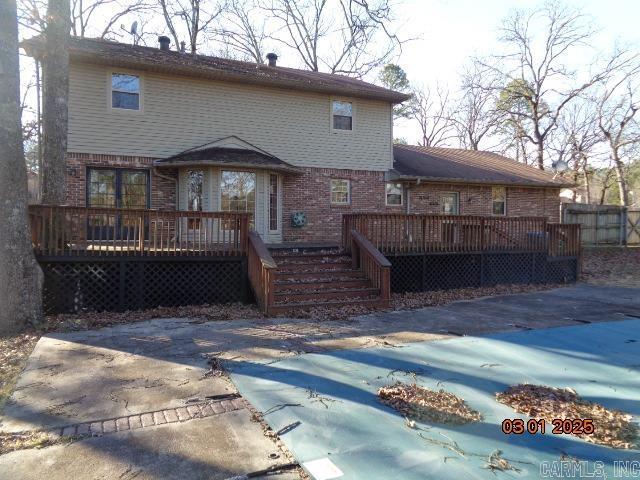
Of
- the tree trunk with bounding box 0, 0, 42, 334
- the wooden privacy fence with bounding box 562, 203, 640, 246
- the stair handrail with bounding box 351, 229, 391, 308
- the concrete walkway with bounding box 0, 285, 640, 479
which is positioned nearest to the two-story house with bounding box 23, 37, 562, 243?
the stair handrail with bounding box 351, 229, 391, 308

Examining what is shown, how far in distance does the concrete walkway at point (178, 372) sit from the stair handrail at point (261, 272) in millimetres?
535

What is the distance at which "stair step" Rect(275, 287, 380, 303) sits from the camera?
809cm

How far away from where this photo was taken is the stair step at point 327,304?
7711mm

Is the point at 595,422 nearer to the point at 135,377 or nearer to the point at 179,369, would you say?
the point at 179,369

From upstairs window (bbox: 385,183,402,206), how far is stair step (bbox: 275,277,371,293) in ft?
21.2

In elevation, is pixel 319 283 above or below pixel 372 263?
below

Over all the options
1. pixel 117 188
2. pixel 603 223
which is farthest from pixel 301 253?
pixel 603 223

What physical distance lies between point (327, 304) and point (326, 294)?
31 cm

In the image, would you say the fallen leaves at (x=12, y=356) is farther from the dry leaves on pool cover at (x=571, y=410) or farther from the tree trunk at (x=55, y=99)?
Result: the dry leaves on pool cover at (x=571, y=410)

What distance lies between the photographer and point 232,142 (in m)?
12.3

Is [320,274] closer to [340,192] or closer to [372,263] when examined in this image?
[372,263]

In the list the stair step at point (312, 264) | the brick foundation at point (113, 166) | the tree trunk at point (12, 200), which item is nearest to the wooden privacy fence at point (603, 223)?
the stair step at point (312, 264)

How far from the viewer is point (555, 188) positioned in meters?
18.2

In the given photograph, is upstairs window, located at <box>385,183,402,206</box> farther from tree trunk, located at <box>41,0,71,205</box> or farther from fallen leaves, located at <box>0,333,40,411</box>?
fallen leaves, located at <box>0,333,40,411</box>
